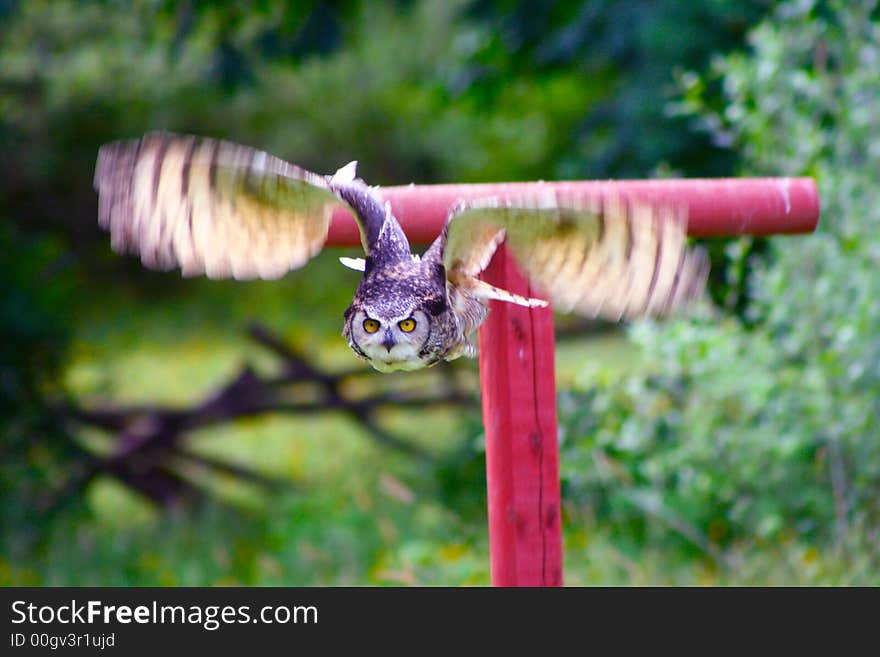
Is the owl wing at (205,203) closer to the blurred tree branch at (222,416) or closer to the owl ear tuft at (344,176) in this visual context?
the owl ear tuft at (344,176)

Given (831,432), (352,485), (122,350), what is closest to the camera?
(831,432)

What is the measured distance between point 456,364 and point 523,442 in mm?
3709

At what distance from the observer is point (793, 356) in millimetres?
3645

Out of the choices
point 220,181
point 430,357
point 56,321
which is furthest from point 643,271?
point 56,321

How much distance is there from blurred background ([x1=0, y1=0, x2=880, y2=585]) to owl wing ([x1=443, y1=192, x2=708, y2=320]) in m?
1.82

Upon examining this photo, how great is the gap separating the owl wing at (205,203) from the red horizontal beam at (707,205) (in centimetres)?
46

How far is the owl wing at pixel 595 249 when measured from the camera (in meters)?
1.17

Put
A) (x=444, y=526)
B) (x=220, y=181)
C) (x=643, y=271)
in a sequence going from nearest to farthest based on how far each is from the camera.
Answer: (x=643, y=271), (x=220, y=181), (x=444, y=526)

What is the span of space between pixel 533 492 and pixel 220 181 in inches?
33.9

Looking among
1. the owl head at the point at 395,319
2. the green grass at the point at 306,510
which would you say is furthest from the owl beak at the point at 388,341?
the green grass at the point at 306,510

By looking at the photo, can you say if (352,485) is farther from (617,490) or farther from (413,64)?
(413,64)

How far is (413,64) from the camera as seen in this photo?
8.43 metres

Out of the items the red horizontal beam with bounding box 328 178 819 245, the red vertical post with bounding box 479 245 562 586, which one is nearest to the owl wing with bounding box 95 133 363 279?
the red horizontal beam with bounding box 328 178 819 245

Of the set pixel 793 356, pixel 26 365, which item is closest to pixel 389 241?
pixel 793 356
